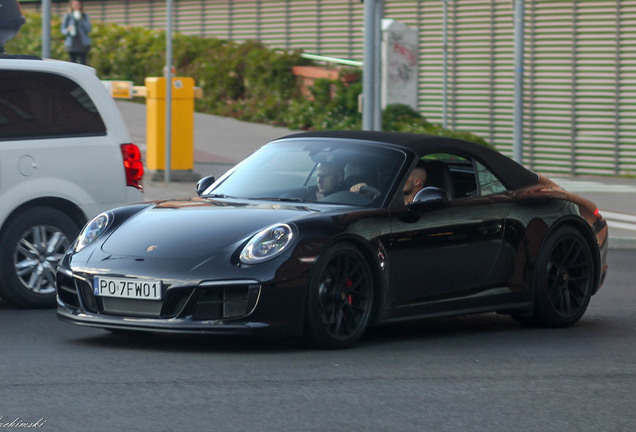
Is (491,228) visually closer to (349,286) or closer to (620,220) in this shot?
(349,286)

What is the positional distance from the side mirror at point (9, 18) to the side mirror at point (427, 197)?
23.0 ft

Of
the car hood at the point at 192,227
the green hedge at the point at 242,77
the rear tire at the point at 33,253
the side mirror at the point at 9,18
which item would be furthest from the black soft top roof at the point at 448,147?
the green hedge at the point at 242,77

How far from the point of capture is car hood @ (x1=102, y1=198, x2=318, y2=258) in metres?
7.87

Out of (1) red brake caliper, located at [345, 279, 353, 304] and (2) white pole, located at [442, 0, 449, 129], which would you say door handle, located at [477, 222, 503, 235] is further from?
(2) white pole, located at [442, 0, 449, 129]

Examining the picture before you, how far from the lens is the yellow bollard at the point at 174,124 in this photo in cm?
1928

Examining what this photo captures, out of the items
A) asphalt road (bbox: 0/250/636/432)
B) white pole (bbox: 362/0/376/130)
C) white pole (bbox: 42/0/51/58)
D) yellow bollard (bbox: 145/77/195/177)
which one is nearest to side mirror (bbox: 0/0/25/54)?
white pole (bbox: 362/0/376/130)

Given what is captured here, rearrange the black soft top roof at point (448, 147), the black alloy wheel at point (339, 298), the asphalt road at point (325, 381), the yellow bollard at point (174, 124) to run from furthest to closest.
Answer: the yellow bollard at point (174, 124) → the black soft top roof at point (448, 147) → the black alloy wheel at point (339, 298) → the asphalt road at point (325, 381)

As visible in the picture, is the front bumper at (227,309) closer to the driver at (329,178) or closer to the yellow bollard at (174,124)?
the driver at (329,178)

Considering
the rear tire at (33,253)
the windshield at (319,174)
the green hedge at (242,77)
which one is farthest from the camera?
the green hedge at (242,77)

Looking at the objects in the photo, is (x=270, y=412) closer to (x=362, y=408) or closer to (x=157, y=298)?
(x=362, y=408)

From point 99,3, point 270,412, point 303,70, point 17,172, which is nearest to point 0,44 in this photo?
point 17,172

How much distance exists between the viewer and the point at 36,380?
22.9 feet

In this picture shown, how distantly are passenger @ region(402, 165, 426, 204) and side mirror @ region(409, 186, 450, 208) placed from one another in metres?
0.12

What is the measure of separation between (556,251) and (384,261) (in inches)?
64.3
